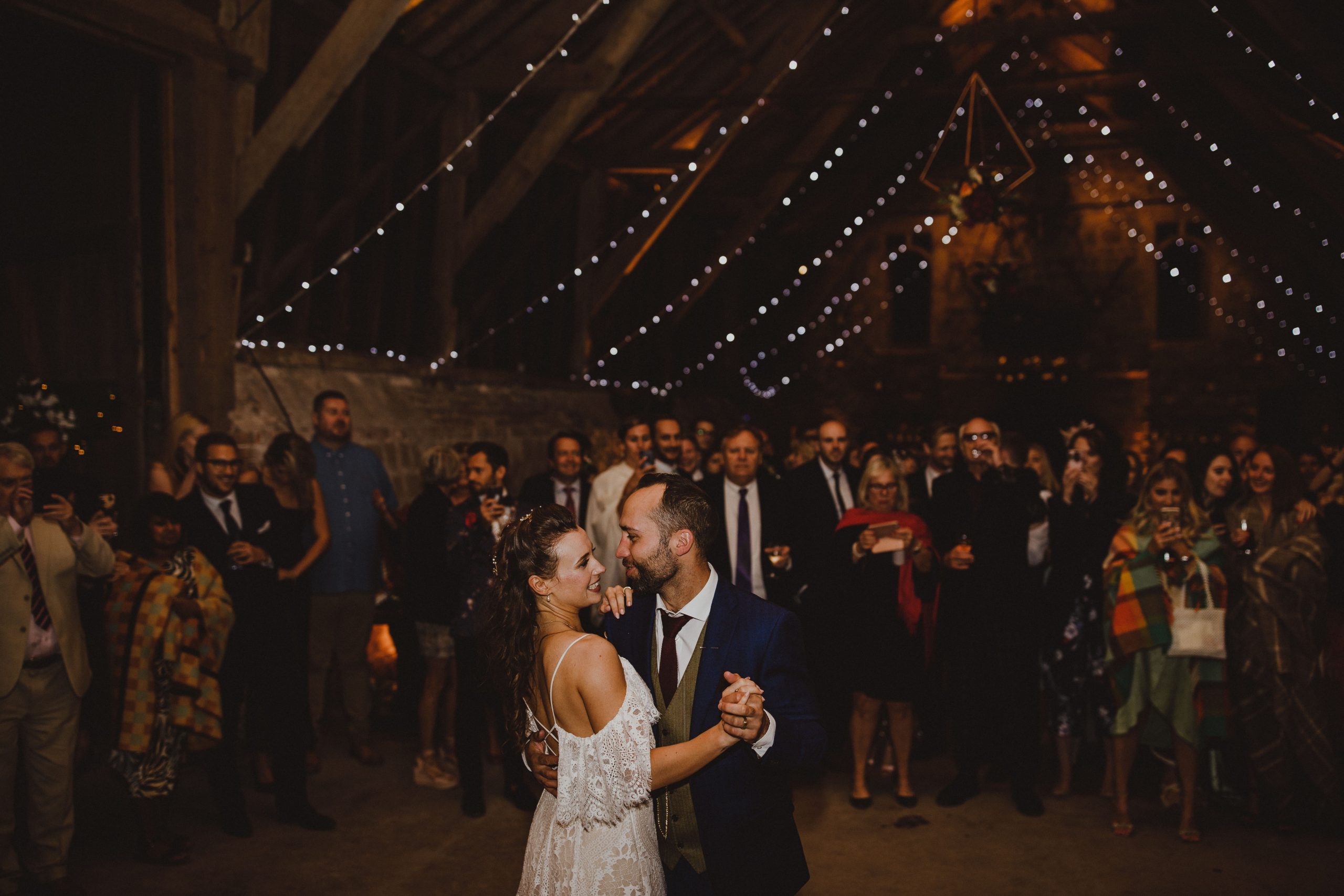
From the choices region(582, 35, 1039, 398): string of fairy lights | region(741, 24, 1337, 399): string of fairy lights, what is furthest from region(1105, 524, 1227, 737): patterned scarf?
region(741, 24, 1337, 399): string of fairy lights

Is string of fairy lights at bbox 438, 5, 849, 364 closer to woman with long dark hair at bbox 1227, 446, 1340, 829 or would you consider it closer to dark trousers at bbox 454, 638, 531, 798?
dark trousers at bbox 454, 638, 531, 798

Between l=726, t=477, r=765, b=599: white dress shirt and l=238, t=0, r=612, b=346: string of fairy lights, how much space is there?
8.29ft

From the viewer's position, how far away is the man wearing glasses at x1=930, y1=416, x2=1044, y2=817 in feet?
12.8

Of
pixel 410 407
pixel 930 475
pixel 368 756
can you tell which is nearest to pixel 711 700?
pixel 368 756

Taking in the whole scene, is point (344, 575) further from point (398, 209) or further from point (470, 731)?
point (398, 209)

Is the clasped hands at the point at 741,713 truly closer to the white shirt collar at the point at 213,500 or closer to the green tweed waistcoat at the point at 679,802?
the green tweed waistcoat at the point at 679,802

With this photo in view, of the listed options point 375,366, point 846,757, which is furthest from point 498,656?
point 375,366

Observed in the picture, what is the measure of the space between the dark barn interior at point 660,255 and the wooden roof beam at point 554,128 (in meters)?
0.03

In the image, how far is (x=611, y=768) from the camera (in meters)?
1.73

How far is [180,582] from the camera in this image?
11.3 ft

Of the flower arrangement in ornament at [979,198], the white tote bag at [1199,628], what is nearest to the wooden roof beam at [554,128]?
the flower arrangement in ornament at [979,198]

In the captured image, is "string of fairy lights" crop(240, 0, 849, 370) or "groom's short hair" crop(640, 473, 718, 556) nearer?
"groom's short hair" crop(640, 473, 718, 556)

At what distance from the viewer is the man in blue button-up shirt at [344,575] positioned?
4.52 m

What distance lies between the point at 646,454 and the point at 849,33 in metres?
7.23
